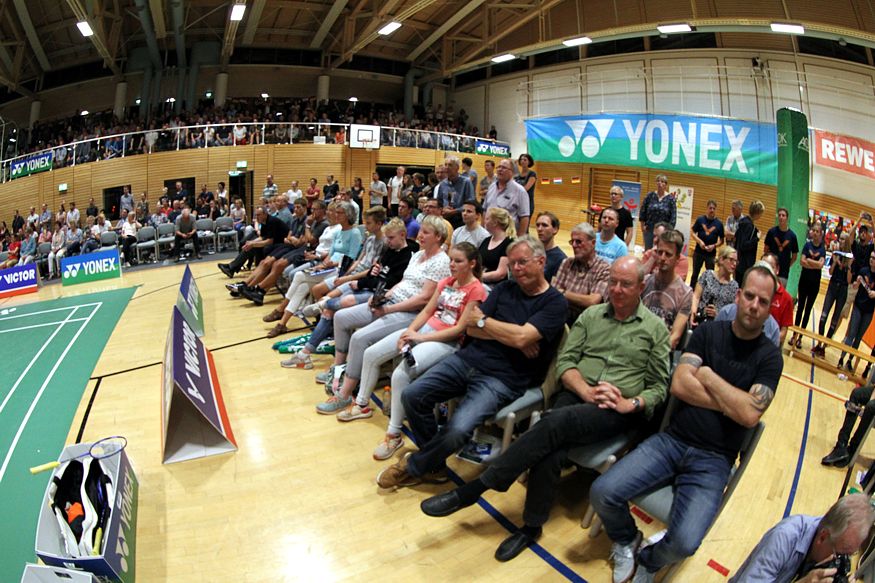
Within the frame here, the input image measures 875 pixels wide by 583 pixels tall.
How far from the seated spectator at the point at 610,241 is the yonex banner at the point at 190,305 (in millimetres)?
4457

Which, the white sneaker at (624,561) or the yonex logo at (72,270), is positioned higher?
the yonex logo at (72,270)

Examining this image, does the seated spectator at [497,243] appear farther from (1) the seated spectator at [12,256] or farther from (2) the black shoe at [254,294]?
(1) the seated spectator at [12,256]

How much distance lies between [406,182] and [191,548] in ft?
32.7

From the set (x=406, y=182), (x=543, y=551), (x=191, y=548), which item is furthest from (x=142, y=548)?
(x=406, y=182)

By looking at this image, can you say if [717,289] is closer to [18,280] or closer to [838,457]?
[838,457]

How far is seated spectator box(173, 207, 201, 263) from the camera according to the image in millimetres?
11992

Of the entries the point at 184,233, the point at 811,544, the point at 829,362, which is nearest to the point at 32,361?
the point at 184,233

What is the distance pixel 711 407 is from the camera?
261 centimetres

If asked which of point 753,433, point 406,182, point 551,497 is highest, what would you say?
point 406,182

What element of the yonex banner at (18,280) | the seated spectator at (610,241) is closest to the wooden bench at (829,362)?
the seated spectator at (610,241)

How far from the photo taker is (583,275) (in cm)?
408

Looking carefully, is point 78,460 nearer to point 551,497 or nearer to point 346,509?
point 346,509

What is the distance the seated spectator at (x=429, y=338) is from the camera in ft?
12.1

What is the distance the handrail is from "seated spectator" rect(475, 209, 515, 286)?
14.1m
